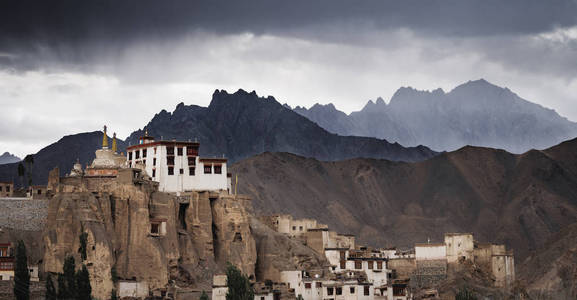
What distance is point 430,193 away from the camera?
609ft

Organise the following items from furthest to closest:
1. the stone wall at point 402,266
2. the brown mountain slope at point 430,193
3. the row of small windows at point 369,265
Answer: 1. the brown mountain slope at point 430,193
2. the stone wall at point 402,266
3. the row of small windows at point 369,265

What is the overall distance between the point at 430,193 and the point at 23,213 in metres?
106

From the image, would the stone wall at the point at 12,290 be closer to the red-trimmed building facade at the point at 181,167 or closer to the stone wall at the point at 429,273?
the red-trimmed building facade at the point at 181,167

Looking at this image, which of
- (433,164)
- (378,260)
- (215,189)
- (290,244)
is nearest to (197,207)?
(215,189)

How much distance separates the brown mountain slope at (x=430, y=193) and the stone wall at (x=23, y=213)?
61521 mm

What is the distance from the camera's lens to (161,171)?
326ft

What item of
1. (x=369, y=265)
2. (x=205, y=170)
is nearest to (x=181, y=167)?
(x=205, y=170)

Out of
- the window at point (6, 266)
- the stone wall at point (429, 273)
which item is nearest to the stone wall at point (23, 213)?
the window at point (6, 266)

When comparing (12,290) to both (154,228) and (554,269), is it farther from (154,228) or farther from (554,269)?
(554,269)

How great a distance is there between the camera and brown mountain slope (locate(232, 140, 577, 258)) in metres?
166

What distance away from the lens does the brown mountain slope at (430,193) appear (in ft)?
545

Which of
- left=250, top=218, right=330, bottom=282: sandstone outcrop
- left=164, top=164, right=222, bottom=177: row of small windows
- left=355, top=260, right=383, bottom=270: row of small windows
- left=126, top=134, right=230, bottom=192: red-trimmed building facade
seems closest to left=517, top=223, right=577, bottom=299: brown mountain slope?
left=355, top=260, right=383, bottom=270: row of small windows

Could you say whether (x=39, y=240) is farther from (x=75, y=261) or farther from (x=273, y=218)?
(x=273, y=218)

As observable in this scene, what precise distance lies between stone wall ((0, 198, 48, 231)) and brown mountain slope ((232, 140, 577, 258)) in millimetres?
61521
